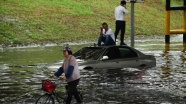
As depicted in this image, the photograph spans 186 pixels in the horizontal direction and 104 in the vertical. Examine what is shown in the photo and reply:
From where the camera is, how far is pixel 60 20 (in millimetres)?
41688

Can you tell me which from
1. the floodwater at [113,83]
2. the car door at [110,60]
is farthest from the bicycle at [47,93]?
the car door at [110,60]

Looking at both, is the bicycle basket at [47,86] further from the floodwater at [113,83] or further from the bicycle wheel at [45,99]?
the floodwater at [113,83]

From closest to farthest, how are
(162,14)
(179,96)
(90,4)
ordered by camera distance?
(179,96)
(90,4)
(162,14)

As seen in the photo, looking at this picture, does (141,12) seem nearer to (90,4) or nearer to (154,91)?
(90,4)

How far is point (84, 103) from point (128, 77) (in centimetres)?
502

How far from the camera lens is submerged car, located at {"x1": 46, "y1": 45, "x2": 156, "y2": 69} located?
18.0 m

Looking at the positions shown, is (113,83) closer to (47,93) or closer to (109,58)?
(109,58)

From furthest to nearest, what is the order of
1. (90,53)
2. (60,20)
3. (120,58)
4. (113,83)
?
(60,20) → (120,58) → (90,53) → (113,83)

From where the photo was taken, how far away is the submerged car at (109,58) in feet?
58.9

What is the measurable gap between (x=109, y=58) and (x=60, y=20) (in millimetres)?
23696

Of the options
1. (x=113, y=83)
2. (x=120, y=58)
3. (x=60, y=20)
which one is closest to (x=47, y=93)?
(x=113, y=83)

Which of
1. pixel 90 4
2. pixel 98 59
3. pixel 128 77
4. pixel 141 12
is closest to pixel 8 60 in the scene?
pixel 98 59

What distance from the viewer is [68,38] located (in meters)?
37.8

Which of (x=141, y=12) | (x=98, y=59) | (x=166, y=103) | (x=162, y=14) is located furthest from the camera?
(x=162, y=14)
